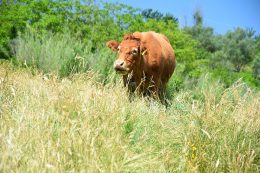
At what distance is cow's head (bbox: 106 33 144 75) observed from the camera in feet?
25.6

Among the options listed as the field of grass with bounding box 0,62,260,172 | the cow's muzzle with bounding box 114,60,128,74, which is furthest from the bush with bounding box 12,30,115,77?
the field of grass with bounding box 0,62,260,172

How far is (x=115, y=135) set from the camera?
408 centimetres

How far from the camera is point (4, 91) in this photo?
214 inches

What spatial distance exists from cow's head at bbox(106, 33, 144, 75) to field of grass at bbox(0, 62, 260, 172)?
1.98 metres

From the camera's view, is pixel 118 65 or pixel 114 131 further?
pixel 118 65

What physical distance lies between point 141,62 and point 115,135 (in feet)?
14.8

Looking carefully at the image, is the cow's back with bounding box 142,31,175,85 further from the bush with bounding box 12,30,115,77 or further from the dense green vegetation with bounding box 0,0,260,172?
the dense green vegetation with bounding box 0,0,260,172

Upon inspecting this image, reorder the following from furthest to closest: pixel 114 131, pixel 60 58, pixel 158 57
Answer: pixel 60 58, pixel 158 57, pixel 114 131

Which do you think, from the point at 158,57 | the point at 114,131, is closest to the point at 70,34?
the point at 158,57

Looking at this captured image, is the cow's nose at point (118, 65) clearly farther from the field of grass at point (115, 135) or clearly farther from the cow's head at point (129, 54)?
the field of grass at point (115, 135)

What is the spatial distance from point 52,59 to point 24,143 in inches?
294

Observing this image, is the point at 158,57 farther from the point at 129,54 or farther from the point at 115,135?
the point at 115,135

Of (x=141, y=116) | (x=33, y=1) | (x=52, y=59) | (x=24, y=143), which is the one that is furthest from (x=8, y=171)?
(x=33, y=1)

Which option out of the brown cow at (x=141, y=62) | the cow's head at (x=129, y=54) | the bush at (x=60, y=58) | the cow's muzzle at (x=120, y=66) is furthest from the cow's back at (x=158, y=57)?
the bush at (x=60, y=58)
